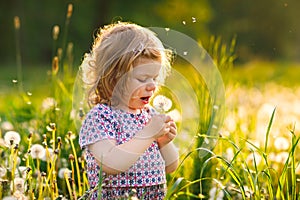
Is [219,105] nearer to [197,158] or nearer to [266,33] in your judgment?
[197,158]

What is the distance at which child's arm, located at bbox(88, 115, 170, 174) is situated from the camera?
93.4 inches

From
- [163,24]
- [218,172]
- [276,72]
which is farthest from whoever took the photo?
[163,24]

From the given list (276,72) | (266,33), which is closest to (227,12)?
(266,33)

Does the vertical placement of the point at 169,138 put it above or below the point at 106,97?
below

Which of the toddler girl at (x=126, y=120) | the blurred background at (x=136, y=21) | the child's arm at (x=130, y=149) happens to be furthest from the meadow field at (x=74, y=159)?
the blurred background at (x=136, y=21)

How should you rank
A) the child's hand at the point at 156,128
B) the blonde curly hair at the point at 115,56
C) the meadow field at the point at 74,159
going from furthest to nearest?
the meadow field at the point at 74,159 < the blonde curly hair at the point at 115,56 < the child's hand at the point at 156,128

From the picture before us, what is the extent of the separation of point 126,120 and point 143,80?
190 millimetres

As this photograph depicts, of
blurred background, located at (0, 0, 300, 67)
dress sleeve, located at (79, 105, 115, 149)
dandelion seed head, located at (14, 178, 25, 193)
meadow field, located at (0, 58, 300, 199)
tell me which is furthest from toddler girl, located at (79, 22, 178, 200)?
blurred background, located at (0, 0, 300, 67)

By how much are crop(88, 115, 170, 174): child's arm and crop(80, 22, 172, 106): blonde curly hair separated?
22 cm

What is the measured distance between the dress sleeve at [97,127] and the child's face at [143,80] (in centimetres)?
11

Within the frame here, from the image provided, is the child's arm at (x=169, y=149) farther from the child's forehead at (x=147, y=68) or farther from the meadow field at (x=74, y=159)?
the child's forehead at (x=147, y=68)

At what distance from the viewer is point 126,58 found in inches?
97.3

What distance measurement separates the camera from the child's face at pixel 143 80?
2.44m

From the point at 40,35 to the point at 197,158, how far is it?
2264cm
